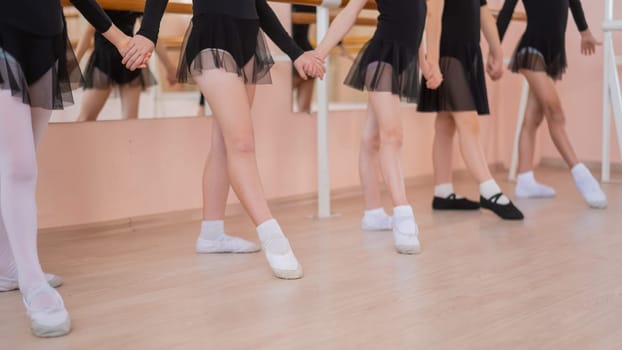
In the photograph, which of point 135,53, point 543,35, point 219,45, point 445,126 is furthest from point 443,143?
point 135,53

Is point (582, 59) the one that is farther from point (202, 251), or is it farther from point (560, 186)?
point (202, 251)

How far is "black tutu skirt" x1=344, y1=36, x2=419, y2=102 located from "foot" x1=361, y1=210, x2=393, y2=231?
1.52ft

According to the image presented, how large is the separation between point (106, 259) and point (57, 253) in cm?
20

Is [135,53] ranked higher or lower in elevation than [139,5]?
lower

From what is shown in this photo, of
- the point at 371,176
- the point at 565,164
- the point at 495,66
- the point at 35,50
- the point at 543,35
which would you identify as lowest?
the point at 565,164

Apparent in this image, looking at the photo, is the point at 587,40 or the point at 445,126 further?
the point at 587,40

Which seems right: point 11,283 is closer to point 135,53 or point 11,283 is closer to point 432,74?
point 135,53

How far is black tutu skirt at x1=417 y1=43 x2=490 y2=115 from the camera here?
277 centimetres

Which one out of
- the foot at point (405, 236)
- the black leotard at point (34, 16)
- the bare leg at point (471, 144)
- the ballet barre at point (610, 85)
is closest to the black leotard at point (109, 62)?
the black leotard at point (34, 16)

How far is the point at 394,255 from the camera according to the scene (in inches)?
89.6

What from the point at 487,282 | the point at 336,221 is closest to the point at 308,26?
the point at 336,221

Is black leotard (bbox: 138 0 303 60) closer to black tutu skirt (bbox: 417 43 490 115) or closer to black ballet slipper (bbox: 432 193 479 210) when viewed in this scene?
black tutu skirt (bbox: 417 43 490 115)

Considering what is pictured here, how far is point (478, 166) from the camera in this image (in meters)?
2.78

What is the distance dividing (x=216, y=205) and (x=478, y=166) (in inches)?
40.0
